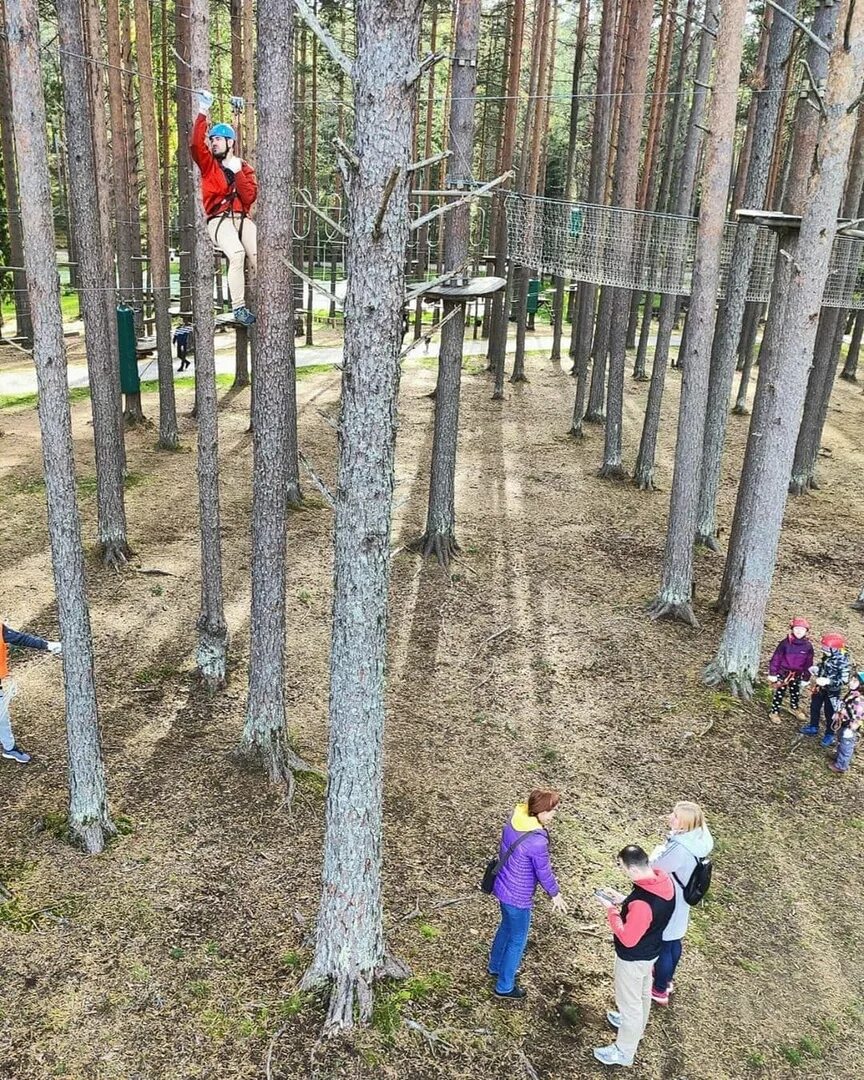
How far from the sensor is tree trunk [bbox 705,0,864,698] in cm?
693

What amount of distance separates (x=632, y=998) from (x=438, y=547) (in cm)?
713

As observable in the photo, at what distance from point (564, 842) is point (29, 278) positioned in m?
5.21

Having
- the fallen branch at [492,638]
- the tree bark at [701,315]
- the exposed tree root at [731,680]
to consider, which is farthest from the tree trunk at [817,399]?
the fallen branch at [492,638]

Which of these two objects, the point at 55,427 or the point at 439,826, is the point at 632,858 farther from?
the point at 55,427

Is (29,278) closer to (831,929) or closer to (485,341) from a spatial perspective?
(831,929)

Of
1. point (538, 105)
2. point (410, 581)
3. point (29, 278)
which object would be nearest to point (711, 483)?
point (410, 581)

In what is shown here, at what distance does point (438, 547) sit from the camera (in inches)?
431

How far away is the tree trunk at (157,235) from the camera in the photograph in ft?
40.9

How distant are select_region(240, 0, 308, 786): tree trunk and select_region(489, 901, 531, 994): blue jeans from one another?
2.39 metres

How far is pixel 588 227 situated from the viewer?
11180 millimetres

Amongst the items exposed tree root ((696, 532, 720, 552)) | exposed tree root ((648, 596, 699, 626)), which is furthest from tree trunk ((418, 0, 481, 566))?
exposed tree root ((696, 532, 720, 552))

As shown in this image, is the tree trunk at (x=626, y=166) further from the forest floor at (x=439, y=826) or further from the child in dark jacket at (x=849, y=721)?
the child in dark jacket at (x=849, y=721)

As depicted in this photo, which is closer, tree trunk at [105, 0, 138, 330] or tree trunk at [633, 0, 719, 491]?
tree trunk at [633, 0, 719, 491]

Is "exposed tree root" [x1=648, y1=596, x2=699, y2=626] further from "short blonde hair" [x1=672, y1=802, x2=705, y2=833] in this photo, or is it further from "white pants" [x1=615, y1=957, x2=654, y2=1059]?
"white pants" [x1=615, y1=957, x2=654, y2=1059]
